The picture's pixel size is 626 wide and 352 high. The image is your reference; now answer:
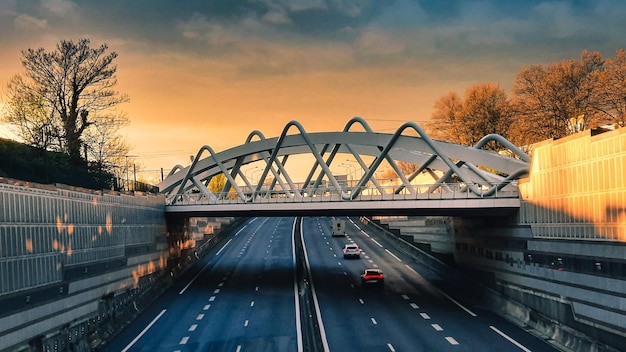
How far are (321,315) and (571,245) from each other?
16165 mm

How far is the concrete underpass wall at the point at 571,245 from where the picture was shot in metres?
26.9

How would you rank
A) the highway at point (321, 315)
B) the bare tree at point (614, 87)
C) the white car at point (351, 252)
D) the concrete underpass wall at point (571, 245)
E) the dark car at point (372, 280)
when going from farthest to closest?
the white car at point (351, 252) → the bare tree at point (614, 87) → the dark car at point (372, 280) → the highway at point (321, 315) → the concrete underpass wall at point (571, 245)

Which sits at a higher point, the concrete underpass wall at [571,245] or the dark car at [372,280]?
the concrete underpass wall at [571,245]

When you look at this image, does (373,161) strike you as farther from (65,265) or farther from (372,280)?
(65,265)

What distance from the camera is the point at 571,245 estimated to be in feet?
101

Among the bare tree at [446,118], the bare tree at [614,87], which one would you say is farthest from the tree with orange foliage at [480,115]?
the bare tree at [614,87]

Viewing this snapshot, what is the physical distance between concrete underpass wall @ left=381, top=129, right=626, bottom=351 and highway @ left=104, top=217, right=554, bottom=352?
6.48 ft

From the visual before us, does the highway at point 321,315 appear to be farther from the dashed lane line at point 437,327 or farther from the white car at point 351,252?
the white car at point 351,252

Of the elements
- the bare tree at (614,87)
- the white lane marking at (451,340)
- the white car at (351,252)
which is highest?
the bare tree at (614,87)

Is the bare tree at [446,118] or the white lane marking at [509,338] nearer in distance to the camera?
the white lane marking at [509,338]

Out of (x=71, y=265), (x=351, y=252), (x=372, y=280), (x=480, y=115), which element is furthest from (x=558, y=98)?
(x=71, y=265)

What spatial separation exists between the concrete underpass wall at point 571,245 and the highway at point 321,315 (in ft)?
6.48

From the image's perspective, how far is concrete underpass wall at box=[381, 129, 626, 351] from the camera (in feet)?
88.3

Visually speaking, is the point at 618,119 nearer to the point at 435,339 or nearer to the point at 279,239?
the point at 435,339
